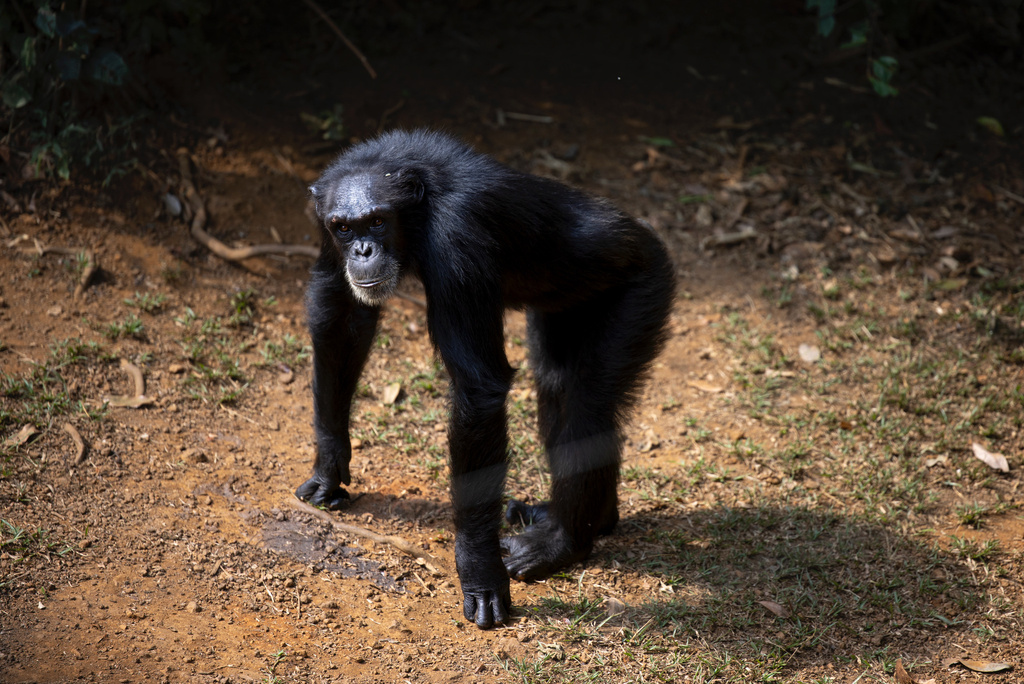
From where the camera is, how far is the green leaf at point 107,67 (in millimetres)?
6848

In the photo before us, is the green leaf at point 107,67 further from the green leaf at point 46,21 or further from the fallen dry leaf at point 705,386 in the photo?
the fallen dry leaf at point 705,386

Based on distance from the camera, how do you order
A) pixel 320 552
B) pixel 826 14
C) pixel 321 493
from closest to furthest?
pixel 320 552 < pixel 321 493 < pixel 826 14

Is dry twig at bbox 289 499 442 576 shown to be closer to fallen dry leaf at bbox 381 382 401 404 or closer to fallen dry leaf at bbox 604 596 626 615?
fallen dry leaf at bbox 604 596 626 615

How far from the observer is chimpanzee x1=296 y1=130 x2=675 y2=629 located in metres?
4.40

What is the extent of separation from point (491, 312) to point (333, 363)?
131cm

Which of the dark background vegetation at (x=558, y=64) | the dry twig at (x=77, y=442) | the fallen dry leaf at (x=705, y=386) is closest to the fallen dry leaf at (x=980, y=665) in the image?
the fallen dry leaf at (x=705, y=386)

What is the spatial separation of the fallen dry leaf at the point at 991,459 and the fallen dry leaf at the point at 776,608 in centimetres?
243

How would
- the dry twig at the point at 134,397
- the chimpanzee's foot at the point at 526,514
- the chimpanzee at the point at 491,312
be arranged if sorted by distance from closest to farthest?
the chimpanzee at the point at 491,312 < the chimpanzee's foot at the point at 526,514 < the dry twig at the point at 134,397

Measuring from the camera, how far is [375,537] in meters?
5.11

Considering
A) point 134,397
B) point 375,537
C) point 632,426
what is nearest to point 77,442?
point 134,397

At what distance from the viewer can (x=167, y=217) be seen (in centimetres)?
758

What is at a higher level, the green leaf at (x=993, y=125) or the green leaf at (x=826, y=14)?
the green leaf at (x=826, y=14)

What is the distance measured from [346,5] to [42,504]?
7.08 metres

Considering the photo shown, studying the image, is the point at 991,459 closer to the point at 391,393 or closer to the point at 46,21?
the point at 391,393
